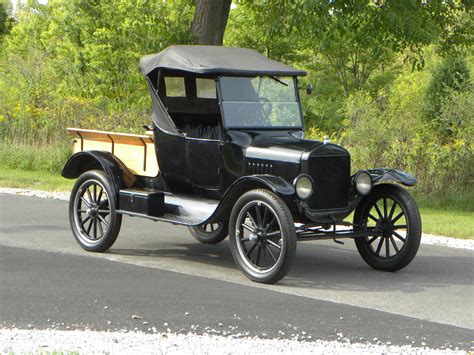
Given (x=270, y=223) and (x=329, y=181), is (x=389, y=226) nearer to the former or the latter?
(x=329, y=181)

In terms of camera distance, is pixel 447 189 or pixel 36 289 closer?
pixel 36 289

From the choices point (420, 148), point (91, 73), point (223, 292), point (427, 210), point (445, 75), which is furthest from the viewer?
point (91, 73)

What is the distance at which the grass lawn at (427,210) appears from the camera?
42.2ft

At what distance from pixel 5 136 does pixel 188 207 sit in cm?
1433

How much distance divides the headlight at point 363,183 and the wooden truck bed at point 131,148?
7.89ft

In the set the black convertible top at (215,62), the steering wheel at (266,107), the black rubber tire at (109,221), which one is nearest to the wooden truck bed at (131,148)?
the black rubber tire at (109,221)

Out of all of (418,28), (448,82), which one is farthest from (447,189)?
(448,82)

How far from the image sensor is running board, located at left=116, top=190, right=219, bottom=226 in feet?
31.5

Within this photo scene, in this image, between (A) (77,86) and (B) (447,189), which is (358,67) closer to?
(A) (77,86)

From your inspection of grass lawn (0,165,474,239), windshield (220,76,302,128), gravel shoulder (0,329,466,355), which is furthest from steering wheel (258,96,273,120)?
gravel shoulder (0,329,466,355)

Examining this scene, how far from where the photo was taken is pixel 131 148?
34.5 ft

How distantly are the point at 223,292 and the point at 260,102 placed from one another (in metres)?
2.68

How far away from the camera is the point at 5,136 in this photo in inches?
903

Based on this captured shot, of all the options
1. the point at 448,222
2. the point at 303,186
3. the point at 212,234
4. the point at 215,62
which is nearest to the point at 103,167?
the point at 212,234
